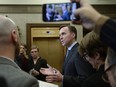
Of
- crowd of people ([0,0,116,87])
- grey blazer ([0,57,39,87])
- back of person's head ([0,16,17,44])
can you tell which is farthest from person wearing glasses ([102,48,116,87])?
back of person's head ([0,16,17,44])

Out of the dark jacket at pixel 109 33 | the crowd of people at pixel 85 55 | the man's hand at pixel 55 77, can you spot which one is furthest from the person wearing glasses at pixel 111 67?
the man's hand at pixel 55 77

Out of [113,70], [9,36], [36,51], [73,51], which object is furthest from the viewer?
[36,51]

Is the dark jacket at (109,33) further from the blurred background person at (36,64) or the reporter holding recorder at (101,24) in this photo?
the blurred background person at (36,64)

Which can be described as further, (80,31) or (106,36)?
(80,31)

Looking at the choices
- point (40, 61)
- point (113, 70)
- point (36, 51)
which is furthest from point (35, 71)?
point (113, 70)

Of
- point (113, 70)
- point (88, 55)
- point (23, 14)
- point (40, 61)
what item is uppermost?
point (113, 70)

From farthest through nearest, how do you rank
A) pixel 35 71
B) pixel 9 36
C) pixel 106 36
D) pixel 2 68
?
1. pixel 35 71
2. pixel 9 36
3. pixel 2 68
4. pixel 106 36

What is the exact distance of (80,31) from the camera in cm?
1063

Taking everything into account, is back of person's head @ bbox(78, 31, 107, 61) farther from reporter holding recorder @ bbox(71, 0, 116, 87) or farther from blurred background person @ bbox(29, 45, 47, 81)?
blurred background person @ bbox(29, 45, 47, 81)

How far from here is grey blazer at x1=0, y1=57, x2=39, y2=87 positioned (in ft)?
6.08

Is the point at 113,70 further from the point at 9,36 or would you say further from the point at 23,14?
the point at 23,14

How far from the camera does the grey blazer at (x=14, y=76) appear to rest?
73.0 inches

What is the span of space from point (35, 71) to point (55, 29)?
4.34m

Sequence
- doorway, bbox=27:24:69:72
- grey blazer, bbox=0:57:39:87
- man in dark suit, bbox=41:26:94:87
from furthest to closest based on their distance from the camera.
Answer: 1. doorway, bbox=27:24:69:72
2. man in dark suit, bbox=41:26:94:87
3. grey blazer, bbox=0:57:39:87
